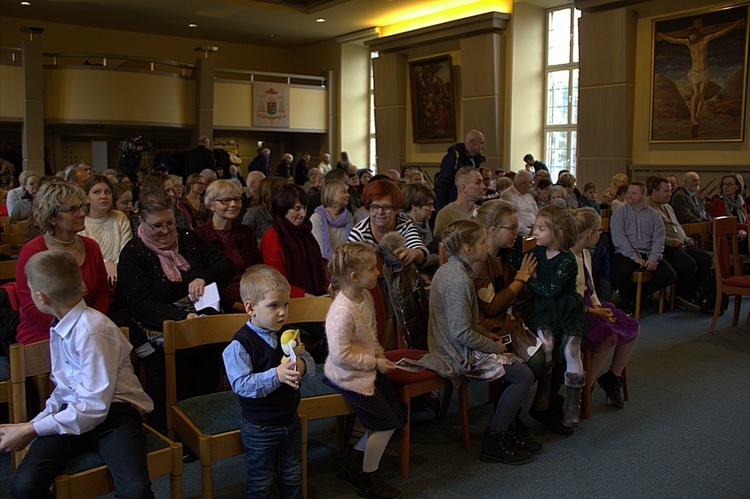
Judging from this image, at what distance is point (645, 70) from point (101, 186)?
9.60 m

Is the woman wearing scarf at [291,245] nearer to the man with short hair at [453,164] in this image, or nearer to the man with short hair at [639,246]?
the man with short hair at [453,164]

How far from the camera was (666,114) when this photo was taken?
10945mm

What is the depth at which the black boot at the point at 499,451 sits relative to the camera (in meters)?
3.34

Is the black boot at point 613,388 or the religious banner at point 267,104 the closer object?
the black boot at point 613,388

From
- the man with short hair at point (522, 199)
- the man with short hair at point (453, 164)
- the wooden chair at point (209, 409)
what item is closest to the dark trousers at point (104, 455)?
the wooden chair at point (209, 409)

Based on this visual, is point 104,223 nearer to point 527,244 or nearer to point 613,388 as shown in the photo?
point 527,244

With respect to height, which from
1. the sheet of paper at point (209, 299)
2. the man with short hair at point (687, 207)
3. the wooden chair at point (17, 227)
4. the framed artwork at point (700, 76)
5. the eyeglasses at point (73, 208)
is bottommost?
the sheet of paper at point (209, 299)

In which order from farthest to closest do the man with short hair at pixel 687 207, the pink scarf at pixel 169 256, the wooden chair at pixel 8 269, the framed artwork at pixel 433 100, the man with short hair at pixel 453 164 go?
the framed artwork at pixel 433 100 < the man with short hair at pixel 687 207 < the man with short hair at pixel 453 164 < the wooden chair at pixel 8 269 < the pink scarf at pixel 169 256

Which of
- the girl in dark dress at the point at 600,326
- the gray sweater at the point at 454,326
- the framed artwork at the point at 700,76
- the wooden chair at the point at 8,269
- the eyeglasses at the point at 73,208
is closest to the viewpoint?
the eyeglasses at the point at 73,208

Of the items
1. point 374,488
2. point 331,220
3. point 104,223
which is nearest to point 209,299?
point 374,488

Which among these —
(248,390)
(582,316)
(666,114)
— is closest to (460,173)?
(582,316)

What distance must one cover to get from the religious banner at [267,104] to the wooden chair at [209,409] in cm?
1384

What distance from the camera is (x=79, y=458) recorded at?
7.55 feet

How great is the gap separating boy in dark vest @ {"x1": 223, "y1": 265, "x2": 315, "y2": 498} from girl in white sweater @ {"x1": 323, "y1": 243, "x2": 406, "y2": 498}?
27 centimetres
